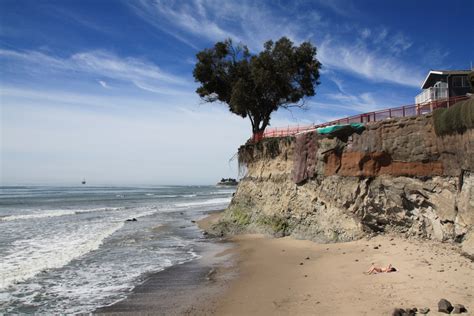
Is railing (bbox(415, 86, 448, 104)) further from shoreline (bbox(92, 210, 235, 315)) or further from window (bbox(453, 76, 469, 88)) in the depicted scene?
shoreline (bbox(92, 210, 235, 315))

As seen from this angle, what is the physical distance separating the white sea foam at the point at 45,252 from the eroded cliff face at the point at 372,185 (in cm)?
813

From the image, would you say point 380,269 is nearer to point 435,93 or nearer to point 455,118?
point 455,118

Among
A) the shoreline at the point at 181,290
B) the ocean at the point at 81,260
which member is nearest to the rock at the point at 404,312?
the shoreline at the point at 181,290

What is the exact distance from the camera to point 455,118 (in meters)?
11.7

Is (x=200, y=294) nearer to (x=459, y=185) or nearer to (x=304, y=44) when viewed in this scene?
(x=459, y=185)

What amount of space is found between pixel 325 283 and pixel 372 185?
600 centimetres

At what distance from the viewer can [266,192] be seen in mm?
21094

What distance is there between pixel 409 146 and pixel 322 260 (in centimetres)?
526

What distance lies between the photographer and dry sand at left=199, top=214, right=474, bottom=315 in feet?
27.9

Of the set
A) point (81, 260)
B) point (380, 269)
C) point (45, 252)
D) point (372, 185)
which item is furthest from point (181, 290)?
point (45, 252)

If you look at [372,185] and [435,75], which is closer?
[372,185]

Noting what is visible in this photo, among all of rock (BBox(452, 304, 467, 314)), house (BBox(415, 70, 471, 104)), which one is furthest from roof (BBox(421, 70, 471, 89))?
rock (BBox(452, 304, 467, 314))

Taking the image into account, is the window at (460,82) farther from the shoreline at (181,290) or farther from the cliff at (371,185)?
the shoreline at (181,290)

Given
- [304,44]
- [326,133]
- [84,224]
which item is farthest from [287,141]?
[84,224]
